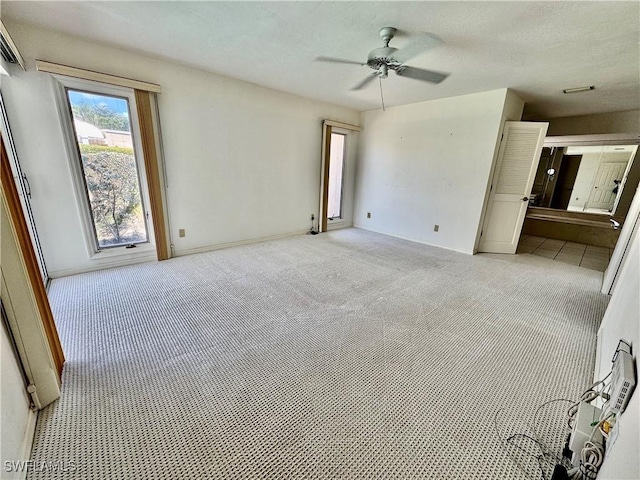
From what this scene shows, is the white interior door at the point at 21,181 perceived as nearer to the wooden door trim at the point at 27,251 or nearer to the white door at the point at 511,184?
the wooden door trim at the point at 27,251

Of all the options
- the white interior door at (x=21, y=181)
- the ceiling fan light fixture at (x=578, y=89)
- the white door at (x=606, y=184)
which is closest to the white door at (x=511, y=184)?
the ceiling fan light fixture at (x=578, y=89)

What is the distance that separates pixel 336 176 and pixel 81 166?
399cm

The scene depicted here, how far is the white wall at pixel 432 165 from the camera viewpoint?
3.72 metres

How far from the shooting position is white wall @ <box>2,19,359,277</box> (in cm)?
237

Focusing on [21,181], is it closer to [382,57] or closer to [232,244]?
[232,244]

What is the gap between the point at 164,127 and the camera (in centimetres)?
306

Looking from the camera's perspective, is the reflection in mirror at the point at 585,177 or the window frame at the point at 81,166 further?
the reflection in mirror at the point at 585,177

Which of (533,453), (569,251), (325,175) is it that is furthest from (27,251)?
(569,251)

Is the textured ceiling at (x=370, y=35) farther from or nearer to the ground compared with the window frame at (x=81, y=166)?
farther from the ground

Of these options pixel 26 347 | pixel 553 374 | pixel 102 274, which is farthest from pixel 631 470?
pixel 102 274

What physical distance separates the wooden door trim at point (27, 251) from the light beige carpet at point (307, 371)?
0.27 meters

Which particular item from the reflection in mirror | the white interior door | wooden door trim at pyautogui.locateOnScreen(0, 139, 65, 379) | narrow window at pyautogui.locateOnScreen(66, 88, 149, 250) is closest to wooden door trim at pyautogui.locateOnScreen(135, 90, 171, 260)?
narrow window at pyautogui.locateOnScreen(66, 88, 149, 250)

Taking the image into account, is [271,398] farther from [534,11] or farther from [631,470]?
[534,11]

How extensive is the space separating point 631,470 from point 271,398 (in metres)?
1.35
